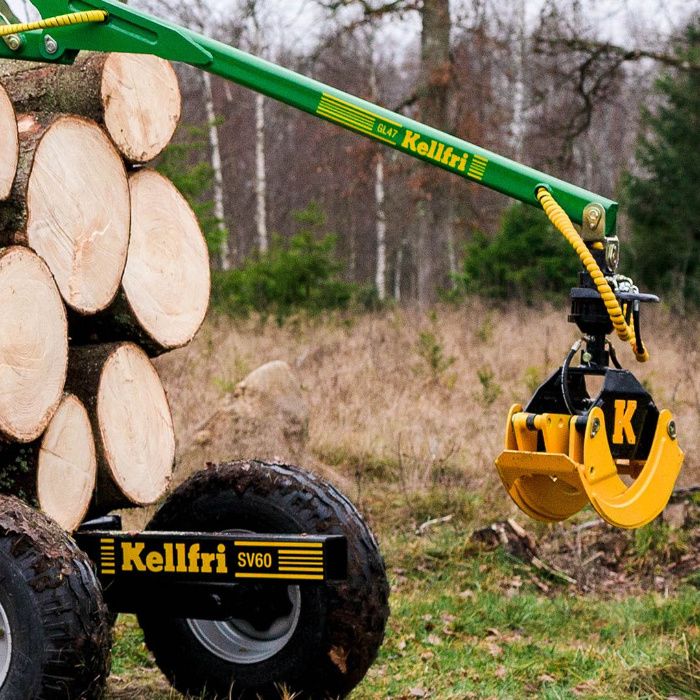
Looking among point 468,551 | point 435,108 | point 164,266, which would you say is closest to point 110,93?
point 164,266

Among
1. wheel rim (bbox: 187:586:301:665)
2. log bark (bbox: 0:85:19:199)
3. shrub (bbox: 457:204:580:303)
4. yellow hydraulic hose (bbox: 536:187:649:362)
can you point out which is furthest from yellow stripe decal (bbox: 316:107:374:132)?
shrub (bbox: 457:204:580:303)

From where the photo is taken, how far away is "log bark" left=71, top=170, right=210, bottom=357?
435 centimetres

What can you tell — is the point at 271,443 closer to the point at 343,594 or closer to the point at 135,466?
the point at 135,466

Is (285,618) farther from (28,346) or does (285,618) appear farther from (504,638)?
(504,638)

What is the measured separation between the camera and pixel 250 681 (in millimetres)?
3902

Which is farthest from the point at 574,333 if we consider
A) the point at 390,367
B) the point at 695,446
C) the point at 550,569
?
the point at 550,569

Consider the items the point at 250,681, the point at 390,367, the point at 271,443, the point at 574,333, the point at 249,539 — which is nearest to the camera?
the point at 249,539

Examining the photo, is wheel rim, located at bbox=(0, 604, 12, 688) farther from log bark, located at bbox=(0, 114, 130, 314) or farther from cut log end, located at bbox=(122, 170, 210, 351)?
cut log end, located at bbox=(122, 170, 210, 351)

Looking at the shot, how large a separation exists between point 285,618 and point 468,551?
7.70ft

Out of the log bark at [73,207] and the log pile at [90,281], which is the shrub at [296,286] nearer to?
the log pile at [90,281]

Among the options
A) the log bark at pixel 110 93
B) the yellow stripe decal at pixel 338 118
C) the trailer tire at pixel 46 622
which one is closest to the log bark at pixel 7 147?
the log bark at pixel 110 93

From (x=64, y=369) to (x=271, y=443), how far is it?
3.49 meters

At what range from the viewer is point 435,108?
17641 millimetres

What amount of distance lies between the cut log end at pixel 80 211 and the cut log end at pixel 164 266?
0.14m
